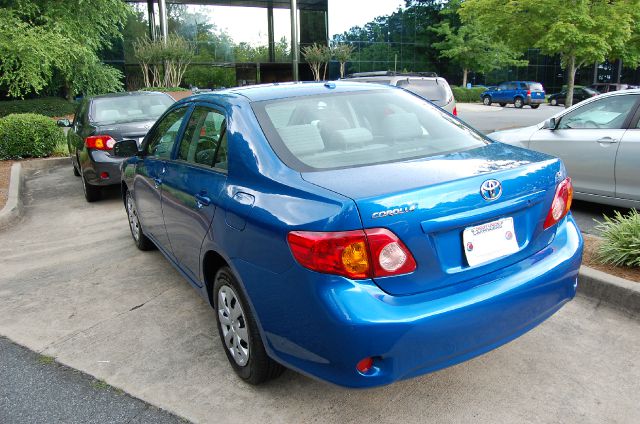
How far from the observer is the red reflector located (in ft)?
7.76

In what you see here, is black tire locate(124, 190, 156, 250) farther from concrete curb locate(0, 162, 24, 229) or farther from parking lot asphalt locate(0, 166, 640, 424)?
concrete curb locate(0, 162, 24, 229)

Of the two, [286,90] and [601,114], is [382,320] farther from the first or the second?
[601,114]

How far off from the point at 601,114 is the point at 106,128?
6490 millimetres

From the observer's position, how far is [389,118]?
3.46 metres

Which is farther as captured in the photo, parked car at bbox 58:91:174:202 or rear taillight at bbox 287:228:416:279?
parked car at bbox 58:91:174:202

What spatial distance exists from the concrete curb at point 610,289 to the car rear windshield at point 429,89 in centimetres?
766

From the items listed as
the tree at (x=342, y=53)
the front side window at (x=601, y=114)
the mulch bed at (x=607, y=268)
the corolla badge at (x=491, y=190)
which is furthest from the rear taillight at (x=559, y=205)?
the tree at (x=342, y=53)

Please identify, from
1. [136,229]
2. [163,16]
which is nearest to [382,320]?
[136,229]

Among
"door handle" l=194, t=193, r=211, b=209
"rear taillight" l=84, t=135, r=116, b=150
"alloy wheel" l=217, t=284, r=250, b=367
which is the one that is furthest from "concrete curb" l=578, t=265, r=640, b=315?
"rear taillight" l=84, t=135, r=116, b=150

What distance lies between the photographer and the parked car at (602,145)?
572 cm

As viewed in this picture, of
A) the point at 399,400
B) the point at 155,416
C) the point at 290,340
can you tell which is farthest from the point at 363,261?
the point at 155,416

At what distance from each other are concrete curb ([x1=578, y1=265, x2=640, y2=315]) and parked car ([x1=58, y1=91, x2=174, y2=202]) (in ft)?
19.6

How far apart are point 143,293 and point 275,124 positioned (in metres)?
2.31

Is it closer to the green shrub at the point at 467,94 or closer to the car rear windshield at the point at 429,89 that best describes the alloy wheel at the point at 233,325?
the car rear windshield at the point at 429,89
